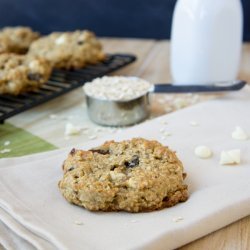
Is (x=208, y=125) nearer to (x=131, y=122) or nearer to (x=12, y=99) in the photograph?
(x=131, y=122)

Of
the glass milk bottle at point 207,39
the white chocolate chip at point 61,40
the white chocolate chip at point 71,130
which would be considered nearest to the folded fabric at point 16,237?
the white chocolate chip at point 71,130

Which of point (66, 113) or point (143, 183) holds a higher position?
point (143, 183)

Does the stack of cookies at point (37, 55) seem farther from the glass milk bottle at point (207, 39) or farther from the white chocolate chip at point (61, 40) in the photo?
the glass milk bottle at point (207, 39)

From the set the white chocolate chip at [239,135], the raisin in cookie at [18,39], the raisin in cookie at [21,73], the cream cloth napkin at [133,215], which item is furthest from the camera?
the raisin in cookie at [18,39]

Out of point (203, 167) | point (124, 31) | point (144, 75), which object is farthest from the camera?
point (124, 31)

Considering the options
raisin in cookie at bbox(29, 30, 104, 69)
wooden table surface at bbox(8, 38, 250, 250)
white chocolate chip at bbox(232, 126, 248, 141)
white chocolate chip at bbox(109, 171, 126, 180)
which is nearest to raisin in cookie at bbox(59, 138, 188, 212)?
white chocolate chip at bbox(109, 171, 126, 180)

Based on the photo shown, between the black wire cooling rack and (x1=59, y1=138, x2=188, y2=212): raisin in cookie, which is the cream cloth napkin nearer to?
(x1=59, y1=138, x2=188, y2=212): raisin in cookie

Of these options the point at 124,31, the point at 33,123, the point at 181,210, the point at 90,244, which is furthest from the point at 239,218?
the point at 124,31
